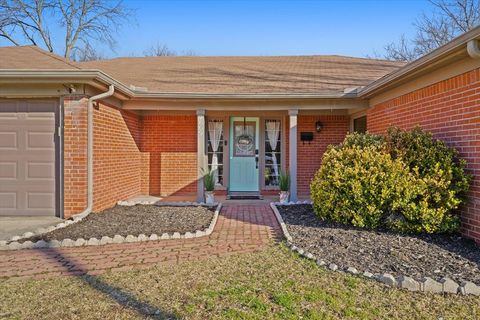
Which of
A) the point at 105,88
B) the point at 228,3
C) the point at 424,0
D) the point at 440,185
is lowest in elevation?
the point at 440,185

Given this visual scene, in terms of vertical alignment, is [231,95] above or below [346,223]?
above

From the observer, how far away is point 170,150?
9.77 m

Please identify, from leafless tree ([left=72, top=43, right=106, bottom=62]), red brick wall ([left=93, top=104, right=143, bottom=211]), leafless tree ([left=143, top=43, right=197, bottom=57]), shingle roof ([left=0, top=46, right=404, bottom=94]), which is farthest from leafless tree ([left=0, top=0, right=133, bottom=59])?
red brick wall ([left=93, top=104, right=143, bottom=211])

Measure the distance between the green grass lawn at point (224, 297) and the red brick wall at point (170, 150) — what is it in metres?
5.86

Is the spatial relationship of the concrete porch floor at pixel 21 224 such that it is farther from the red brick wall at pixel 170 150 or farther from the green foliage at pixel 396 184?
the green foliage at pixel 396 184

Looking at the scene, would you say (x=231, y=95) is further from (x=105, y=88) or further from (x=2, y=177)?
(x=2, y=177)

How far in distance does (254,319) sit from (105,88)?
5.28 m

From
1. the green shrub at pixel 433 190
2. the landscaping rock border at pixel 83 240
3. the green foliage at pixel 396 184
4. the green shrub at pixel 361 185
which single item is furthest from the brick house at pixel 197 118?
the landscaping rock border at pixel 83 240

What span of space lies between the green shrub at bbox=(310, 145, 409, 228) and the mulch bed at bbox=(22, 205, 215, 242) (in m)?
2.07

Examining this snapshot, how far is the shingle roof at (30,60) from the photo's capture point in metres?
6.34

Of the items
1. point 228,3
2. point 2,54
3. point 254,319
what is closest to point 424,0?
point 228,3

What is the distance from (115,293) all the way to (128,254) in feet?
3.83

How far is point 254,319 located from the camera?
9.28 ft

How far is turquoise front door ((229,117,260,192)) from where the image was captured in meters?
A: 9.81
